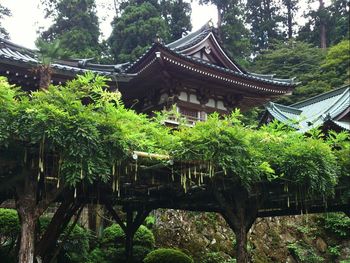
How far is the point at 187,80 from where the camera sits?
18.1 meters

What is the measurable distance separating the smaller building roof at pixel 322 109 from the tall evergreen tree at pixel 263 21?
62.2 ft

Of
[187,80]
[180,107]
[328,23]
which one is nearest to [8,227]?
[180,107]

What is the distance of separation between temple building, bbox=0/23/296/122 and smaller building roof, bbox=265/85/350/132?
10.2ft

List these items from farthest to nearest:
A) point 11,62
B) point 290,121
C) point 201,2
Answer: point 201,2 < point 11,62 < point 290,121

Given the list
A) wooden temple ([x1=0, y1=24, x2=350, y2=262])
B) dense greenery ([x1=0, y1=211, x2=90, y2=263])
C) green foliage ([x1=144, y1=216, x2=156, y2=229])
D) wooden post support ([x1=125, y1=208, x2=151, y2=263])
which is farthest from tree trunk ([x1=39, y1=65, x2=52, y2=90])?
green foliage ([x1=144, y1=216, x2=156, y2=229])

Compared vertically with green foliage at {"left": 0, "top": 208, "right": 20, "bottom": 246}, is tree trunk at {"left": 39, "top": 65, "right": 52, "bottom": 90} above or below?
above

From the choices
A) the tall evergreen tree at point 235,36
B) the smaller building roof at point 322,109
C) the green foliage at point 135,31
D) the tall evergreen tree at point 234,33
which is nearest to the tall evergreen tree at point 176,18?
the tall evergreen tree at point 234,33

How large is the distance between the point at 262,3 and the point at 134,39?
2059 centimetres

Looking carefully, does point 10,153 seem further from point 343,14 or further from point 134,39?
point 343,14

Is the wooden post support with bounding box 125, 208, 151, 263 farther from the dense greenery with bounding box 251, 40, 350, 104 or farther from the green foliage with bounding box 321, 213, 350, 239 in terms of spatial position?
the dense greenery with bounding box 251, 40, 350, 104

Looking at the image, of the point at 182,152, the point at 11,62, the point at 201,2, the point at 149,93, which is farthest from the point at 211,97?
the point at 201,2

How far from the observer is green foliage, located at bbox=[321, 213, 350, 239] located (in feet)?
62.3

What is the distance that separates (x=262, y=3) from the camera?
49.0m

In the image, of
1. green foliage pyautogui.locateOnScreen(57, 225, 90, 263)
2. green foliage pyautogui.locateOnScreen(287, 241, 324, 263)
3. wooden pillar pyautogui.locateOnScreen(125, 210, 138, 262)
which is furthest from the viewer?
green foliage pyautogui.locateOnScreen(287, 241, 324, 263)
